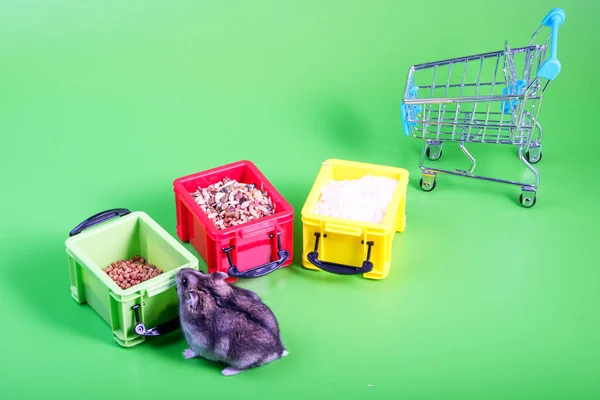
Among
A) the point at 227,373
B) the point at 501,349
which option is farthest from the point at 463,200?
the point at 227,373

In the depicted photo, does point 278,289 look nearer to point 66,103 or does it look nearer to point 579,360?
point 579,360

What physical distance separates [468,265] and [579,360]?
813 millimetres

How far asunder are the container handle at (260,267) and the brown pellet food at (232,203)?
145 mm

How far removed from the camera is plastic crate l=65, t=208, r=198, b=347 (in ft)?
15.4

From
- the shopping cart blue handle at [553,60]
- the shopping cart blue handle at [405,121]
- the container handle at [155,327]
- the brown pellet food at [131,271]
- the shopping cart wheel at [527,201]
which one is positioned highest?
the shopping cart blue handle at [553,60]

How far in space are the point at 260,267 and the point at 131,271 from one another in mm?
623

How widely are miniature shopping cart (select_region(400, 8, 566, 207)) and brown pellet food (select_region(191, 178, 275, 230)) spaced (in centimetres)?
97

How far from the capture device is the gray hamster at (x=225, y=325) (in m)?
4.55

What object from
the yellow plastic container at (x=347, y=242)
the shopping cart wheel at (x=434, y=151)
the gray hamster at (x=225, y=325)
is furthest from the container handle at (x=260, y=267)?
the shopping cart wheel at (x=434, y=151)

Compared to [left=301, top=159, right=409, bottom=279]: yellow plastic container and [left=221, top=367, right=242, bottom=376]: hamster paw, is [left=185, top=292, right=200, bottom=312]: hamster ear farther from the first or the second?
[left=301, top=159, right=409, bottom=279]: yellow plastic container

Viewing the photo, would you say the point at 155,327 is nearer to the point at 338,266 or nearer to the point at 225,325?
the point at 225,325

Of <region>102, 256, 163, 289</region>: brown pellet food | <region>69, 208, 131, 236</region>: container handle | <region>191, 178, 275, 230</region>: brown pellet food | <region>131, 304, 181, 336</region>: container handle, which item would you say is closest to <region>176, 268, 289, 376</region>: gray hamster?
<region>131, 304, 181, 336</region>: container handle

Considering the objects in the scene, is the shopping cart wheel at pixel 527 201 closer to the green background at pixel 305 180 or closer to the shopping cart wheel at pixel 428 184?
the green background at pixel 305 180

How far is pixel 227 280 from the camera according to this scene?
204 inches
